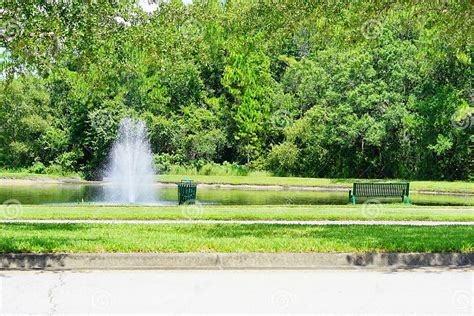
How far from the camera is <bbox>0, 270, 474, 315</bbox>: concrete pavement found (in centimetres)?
707

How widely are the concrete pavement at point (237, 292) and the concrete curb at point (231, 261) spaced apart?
16.1 inches

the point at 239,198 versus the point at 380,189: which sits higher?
the point at 380,189

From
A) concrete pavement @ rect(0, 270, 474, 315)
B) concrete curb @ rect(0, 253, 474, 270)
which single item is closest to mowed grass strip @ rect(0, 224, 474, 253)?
concrete curb @ rect(0, 253, 474, 270)

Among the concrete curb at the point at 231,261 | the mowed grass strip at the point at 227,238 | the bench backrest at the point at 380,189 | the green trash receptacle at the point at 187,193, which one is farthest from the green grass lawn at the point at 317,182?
the concrete curb at the point at 231,261

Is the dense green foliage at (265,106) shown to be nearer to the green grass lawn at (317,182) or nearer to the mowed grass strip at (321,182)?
the mowed grass strip at (321,182)

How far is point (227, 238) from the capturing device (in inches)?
458

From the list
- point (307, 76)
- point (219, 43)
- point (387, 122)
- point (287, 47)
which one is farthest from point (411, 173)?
point (287, 47)

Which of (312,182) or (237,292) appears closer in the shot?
(237,292)

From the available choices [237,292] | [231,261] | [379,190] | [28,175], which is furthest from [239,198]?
[28,175]

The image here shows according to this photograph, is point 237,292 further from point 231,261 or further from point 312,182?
point 312,182

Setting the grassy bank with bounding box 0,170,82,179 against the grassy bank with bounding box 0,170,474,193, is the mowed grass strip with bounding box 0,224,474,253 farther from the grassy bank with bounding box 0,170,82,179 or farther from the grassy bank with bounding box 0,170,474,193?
the grassy bank with bounding box 0,170,82,179

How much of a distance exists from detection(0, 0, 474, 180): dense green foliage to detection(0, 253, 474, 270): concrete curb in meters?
9.31

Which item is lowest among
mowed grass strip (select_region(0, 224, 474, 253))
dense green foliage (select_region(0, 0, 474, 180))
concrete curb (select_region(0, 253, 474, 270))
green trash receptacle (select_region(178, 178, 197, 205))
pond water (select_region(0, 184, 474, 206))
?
pond water (select_region(0, 184, 474, 206))

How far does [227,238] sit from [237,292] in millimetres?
3698
